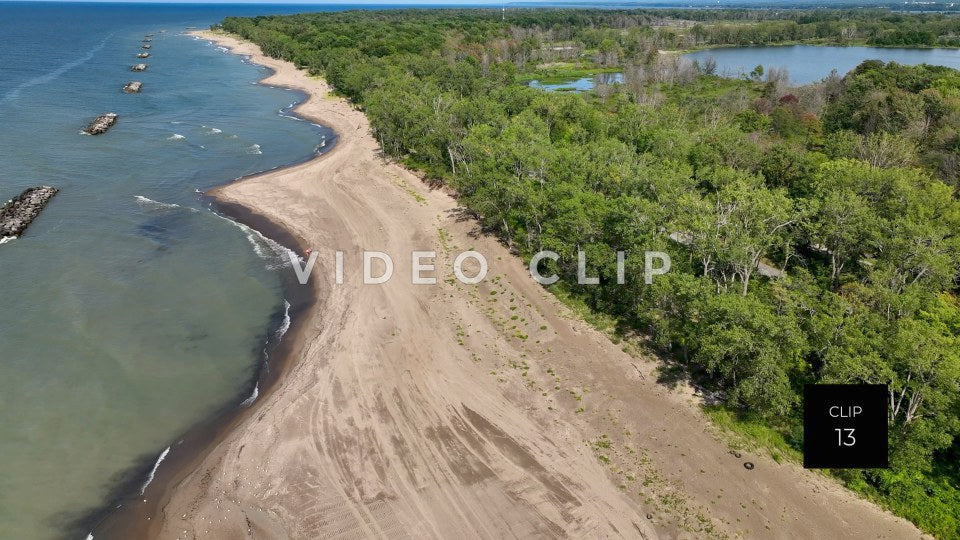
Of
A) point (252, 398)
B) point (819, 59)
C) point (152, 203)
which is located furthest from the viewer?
point (819, 59)

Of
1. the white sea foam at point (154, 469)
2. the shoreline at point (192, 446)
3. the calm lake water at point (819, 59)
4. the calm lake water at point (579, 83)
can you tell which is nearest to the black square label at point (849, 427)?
the shoreline at point (192, 446)

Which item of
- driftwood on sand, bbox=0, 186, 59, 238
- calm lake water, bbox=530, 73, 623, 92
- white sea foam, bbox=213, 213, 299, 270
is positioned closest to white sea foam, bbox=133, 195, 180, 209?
driftwood on sand, bbox=0, 186, 59, 238

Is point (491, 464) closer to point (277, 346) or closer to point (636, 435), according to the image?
point (636, 435)

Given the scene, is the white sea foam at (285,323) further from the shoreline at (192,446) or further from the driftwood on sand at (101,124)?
the driftwood on sand at (101,124)

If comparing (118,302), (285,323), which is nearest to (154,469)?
(285,323)

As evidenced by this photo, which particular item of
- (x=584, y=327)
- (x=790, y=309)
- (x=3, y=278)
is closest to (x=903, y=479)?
(x=790, y=309)

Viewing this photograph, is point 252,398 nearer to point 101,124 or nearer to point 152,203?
point 152,203
